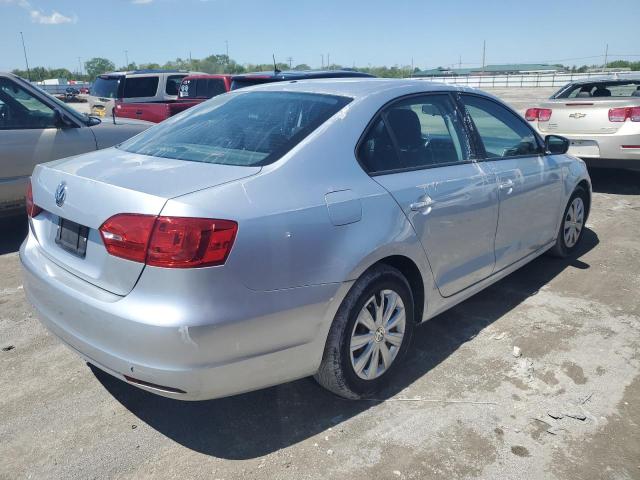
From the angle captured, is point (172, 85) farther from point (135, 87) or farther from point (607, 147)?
point (607, 147)

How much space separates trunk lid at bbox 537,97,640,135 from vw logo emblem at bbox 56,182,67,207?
7.04 meters

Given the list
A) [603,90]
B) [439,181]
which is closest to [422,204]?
[439,181]

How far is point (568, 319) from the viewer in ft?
13.4

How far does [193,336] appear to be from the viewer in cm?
225

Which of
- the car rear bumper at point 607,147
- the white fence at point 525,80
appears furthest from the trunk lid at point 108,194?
the white fence at point 525,80

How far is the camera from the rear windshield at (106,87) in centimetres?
1305

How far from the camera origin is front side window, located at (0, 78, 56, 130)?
5719mm

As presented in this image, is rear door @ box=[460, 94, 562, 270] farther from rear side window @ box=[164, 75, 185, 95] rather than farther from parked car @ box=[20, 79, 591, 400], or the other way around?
rear side window @ box=[164, 75, 185, 95]

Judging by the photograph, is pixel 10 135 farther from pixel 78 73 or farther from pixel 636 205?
pixel 78 73

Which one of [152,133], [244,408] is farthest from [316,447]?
[152,133]

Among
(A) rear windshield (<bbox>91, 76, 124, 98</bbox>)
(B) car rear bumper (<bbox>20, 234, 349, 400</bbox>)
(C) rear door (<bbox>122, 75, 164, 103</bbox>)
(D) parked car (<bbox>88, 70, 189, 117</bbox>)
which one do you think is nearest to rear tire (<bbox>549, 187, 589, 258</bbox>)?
(B) car rear bumper (<bbox>20, 234, 349, 400</bbox>)

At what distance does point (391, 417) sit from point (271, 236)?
1229 millimetres

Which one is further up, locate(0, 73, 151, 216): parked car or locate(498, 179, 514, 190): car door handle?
locate(0, 73, 151, 216): parked car

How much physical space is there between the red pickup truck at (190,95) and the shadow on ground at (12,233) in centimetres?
365
